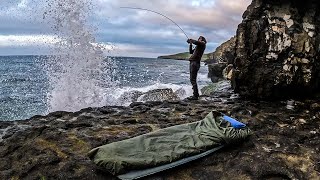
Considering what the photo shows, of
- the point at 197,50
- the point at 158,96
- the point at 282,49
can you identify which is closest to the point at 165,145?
the point at 197,50

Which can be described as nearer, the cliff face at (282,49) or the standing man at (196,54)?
the cliff face at (282,49)

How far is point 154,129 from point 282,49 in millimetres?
5711

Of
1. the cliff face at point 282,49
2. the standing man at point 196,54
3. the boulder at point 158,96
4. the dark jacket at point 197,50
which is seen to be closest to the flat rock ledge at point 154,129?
the cliff face at point 282,49

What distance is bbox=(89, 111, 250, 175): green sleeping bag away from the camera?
5.09 m

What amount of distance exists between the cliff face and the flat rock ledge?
3.85 feet

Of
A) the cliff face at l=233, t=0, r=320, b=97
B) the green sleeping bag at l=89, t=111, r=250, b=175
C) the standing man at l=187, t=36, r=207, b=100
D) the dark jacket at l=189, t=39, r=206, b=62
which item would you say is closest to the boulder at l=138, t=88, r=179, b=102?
the standing man at l=187, t=36, r=207, b=100

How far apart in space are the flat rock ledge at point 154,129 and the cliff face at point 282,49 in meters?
1.17

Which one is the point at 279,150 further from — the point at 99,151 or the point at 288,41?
the point at 288,41

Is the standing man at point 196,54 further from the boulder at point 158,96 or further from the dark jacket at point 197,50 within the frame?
the boulder at point 158,96

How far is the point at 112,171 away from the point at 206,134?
80.2 inches

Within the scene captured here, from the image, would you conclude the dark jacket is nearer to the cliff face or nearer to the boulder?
the cliff face

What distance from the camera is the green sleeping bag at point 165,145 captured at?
5.09 m

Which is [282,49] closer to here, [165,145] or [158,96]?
[165,145]

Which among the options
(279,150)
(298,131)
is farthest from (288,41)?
(279,150)
